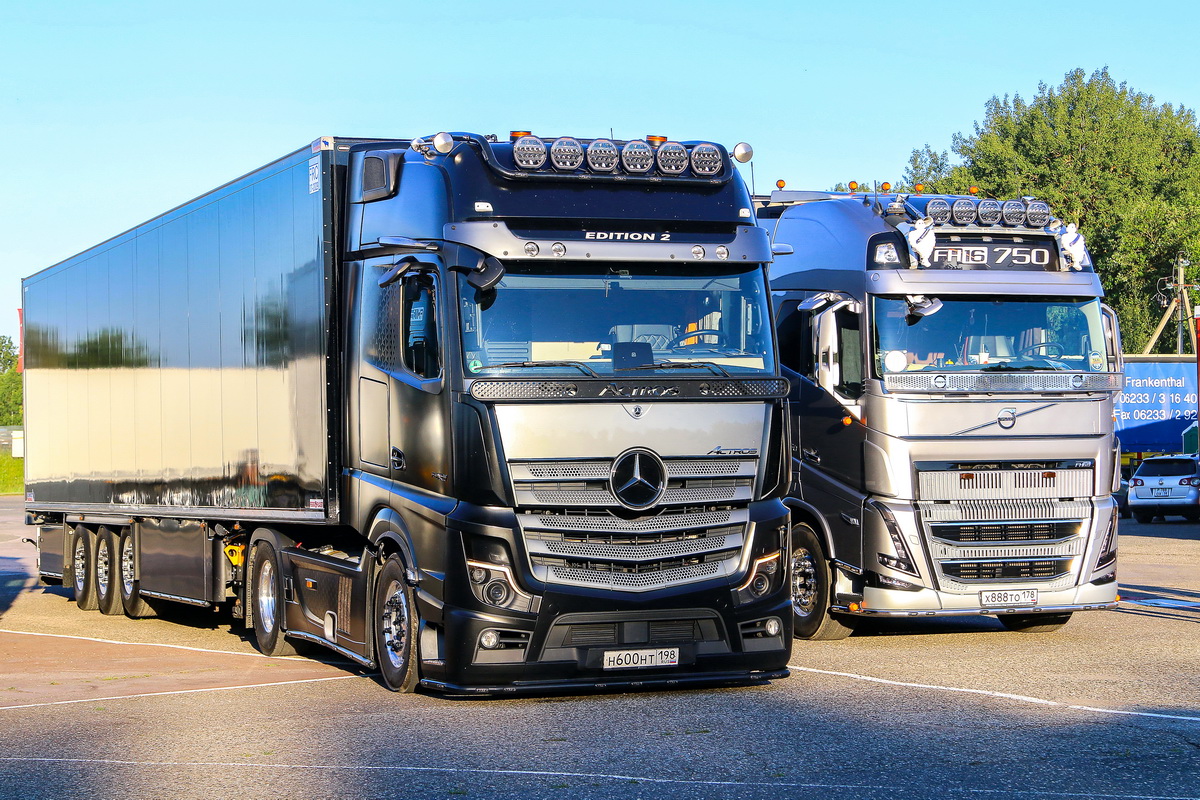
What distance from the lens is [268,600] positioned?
13141 millimetres

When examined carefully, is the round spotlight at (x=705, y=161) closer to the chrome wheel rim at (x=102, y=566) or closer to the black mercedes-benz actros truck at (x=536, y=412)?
the black mercedes-benz actros truck at (x=536, y=412)

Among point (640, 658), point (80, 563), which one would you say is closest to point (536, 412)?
point (640, 658)

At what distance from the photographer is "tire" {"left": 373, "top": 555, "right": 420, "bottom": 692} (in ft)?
33.0

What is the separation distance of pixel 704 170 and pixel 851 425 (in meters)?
3.21

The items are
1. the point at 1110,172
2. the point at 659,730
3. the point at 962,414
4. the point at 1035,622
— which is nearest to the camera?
the point at 659,730

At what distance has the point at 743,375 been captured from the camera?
1005cm

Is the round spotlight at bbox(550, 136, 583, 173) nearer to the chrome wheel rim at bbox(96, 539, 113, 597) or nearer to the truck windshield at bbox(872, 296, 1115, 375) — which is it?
the truck windshield at bbox(872, 296, 1115, 375)

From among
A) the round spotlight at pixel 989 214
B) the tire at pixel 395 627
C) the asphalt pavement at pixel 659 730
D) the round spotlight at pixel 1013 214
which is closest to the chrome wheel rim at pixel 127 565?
the asphalt pavement at pixel 659 730

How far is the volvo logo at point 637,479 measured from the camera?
377 inches

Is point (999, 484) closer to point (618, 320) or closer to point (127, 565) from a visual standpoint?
point (618, 320)

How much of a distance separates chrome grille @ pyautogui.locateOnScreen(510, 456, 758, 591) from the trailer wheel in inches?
414

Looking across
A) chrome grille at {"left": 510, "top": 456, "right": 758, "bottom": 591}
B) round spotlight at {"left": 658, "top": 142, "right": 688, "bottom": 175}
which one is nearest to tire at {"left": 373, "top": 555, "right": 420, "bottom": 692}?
chrome grille at {"left": 510, "top": 456, "right": 758, "bottom": 591}

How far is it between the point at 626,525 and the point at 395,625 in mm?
1886

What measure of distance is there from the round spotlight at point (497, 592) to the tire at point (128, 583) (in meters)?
8.46
